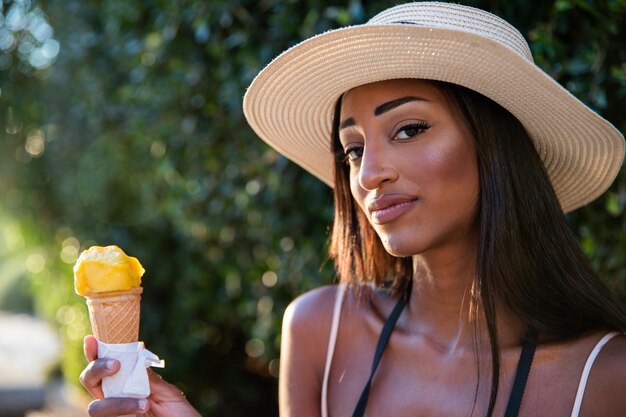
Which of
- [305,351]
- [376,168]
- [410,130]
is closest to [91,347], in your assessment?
[305,351]

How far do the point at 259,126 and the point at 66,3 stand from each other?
3436mm

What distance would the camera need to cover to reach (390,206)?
2.13 m

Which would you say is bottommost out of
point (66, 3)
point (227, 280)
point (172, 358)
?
Answer: point (172, 358)

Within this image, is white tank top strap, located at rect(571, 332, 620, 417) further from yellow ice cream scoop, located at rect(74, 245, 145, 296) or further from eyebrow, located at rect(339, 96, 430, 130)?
yellow ice cream scoop, located at rect(74, 245, 145, 296)

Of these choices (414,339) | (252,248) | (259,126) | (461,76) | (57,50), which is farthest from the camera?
(57,50)

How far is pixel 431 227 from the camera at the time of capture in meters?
2.14

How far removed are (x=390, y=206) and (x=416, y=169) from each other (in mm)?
126

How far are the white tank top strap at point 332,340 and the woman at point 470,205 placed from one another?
2 centimetres

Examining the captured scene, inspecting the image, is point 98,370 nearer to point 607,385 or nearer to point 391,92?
point 391,92

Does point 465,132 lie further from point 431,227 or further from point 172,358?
point 172,358

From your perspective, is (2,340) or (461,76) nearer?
(461,76)

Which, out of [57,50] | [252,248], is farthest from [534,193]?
[57,50]

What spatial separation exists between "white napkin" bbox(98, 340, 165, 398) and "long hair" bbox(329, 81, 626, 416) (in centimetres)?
95

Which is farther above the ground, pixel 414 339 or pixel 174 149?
pixel 174 149
